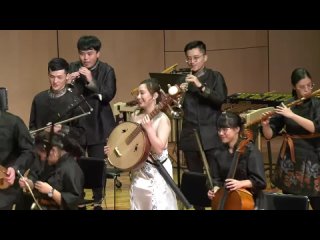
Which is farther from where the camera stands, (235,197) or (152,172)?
(152,172)

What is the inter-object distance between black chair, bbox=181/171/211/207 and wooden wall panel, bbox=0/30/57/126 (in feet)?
14.0

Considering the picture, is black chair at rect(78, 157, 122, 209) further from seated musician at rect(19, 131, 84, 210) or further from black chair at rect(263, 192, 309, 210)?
black chair at rect(263, 192, 309, 210)

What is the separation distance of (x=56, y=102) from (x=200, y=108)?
4.15 ft

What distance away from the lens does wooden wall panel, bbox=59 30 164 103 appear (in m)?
9.38

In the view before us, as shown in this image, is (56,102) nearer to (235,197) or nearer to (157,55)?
(235,197)

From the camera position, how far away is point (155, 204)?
4828 millimetres

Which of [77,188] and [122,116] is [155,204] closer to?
[77,188]

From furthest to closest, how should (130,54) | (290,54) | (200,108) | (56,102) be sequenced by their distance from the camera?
(290,54), (130,54), (200,108), (56,102)

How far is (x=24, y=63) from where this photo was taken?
870 cm

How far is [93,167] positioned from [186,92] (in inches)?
43.9

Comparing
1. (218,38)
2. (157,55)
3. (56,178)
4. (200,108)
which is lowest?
(56,178)

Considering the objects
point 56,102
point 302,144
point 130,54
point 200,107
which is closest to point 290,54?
point 130,54
